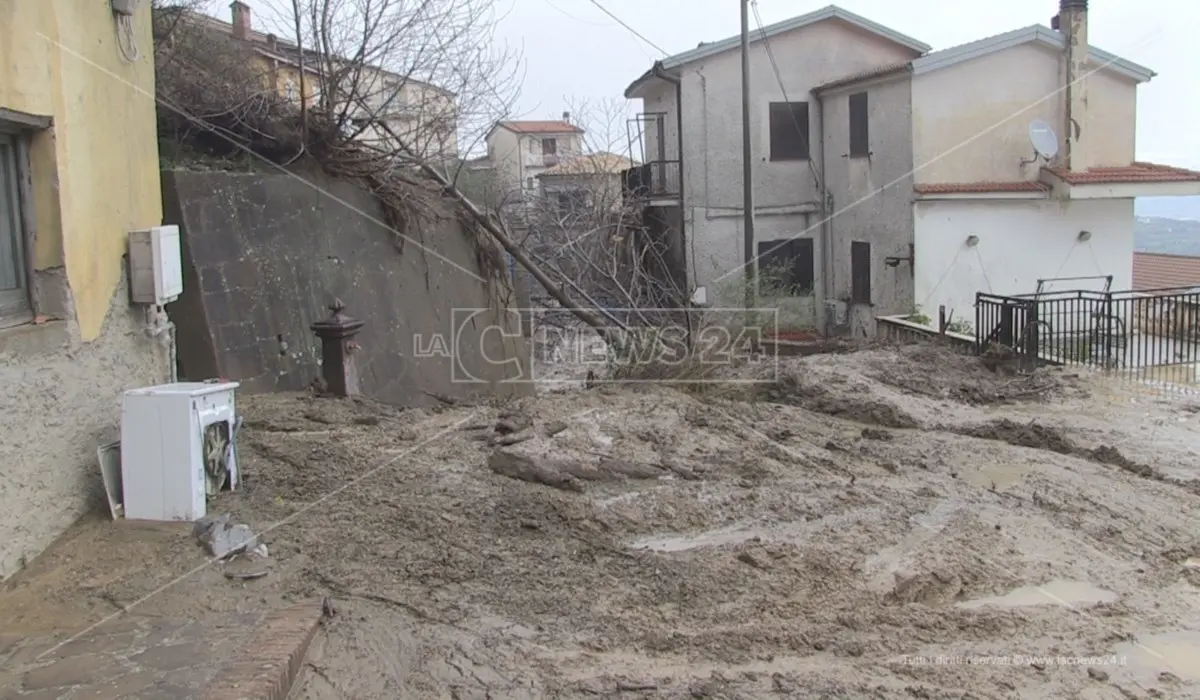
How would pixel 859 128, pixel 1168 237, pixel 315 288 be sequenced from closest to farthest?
1. pixel 315 288
2. pixel 859 128
3. pixel 1168 237

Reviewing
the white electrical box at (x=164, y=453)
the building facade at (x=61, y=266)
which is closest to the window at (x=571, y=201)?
the building facade at (x=61, y=266)

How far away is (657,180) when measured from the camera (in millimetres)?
24141

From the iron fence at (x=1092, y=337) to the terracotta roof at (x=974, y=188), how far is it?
5.35m

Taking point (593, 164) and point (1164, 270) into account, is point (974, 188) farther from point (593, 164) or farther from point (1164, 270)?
point (1164, 270)

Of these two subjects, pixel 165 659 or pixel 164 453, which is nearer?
pixel 165 659

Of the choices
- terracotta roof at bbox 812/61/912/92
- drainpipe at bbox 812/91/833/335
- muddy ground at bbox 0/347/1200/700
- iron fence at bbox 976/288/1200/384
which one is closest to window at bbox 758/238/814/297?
drainpipe at bbox 812/91/833/335

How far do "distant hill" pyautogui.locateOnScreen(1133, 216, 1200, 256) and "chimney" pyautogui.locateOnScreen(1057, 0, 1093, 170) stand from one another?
9.03 m

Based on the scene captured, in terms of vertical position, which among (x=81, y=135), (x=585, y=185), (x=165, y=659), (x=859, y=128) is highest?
(x=859, y=128)

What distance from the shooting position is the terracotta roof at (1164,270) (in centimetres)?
2430

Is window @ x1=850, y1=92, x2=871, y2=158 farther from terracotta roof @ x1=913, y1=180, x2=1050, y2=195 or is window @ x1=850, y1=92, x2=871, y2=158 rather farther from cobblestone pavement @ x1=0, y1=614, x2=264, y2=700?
cobblestone pavement @ x1=0, y1=614, x2=264, y2=700

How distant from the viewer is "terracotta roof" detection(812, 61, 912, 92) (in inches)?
754

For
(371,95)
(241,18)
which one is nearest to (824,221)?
(241,18)

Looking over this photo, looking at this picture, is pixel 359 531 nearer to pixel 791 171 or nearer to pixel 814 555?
pixel 814 555

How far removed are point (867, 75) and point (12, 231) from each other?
739 inches
